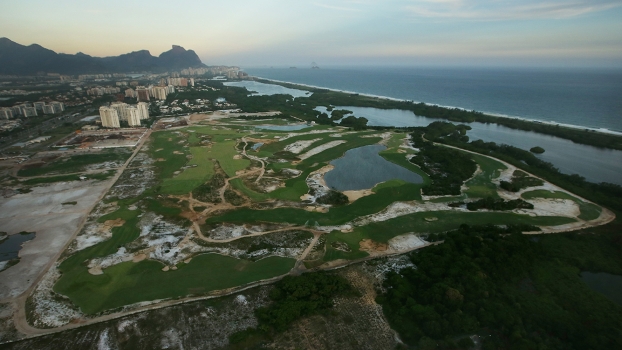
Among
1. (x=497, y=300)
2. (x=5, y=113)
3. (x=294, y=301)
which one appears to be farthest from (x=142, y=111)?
(x=497, y=300)

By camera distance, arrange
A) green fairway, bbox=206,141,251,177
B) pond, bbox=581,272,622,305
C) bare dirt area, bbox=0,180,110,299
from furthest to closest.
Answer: green fairway, bbox=206,141,251,177
bare dirt area, bbox=0,180,110,299
pond, bbox=581,272,622,305

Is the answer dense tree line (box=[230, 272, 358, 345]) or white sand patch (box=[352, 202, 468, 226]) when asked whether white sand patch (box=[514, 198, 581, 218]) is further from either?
dense tree line (box=[230, 272, 358, 345])

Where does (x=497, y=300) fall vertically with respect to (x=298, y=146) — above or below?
below

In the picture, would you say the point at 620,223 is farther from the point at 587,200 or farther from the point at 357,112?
the point at 357,112

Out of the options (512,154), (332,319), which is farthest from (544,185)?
(332,319)

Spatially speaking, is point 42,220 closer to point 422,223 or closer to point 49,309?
point 49,309

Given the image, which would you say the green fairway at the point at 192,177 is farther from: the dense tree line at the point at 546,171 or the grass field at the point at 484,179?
the dense tree line at the point at 546,171

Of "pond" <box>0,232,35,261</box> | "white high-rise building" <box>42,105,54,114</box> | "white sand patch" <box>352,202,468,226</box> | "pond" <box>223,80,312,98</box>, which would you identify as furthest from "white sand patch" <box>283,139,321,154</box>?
"white high-rise building" <box>42,105,54,114</box>
